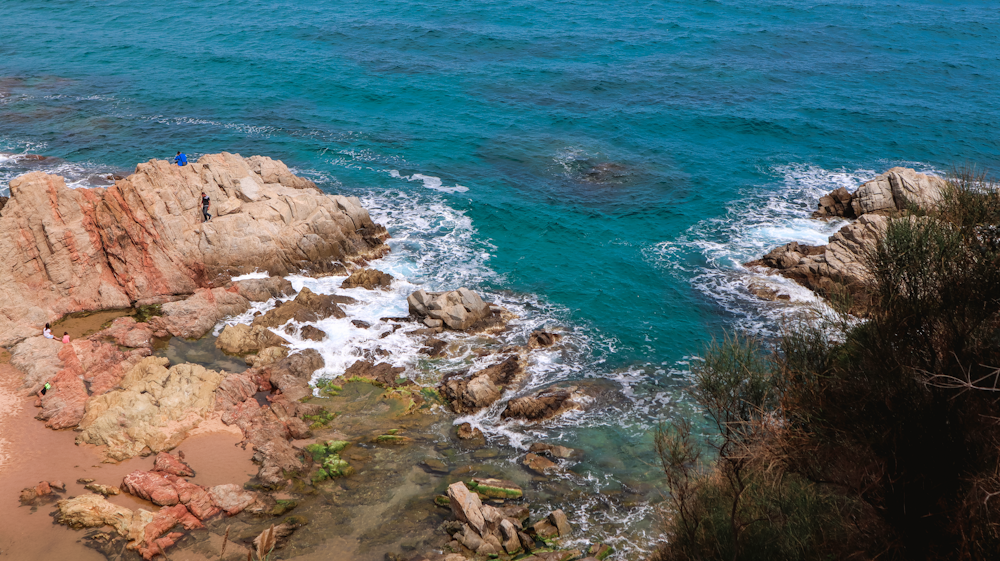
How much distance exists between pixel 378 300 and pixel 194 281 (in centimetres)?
988

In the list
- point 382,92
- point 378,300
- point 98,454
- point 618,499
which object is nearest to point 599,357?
point 618,499

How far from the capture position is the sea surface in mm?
33969

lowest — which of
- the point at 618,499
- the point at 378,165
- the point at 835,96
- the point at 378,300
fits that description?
the point at 618,499

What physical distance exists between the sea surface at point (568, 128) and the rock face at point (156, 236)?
304cm

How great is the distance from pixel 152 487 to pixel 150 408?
171 inches

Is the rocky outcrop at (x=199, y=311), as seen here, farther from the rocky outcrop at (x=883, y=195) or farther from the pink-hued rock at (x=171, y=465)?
the rocky outcrop at (x=883, y=195)

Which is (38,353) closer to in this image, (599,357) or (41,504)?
(41,504)

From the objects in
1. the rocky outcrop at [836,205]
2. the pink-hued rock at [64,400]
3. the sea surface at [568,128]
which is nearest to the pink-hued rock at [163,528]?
the pink-hued rock at [64,400]

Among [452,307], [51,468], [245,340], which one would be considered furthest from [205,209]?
[51,468]

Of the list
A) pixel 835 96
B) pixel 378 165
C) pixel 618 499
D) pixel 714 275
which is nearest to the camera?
pixel 618 499

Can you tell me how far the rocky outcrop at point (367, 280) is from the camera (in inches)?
1422

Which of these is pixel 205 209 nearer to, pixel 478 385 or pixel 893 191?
pixel 478 385

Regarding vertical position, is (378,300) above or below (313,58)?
below

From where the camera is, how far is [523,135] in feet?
181
